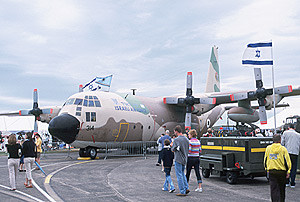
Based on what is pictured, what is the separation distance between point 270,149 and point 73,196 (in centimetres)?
477

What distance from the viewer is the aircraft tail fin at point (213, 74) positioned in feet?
103

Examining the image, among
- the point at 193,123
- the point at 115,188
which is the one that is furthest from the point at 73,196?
the point at 193,123

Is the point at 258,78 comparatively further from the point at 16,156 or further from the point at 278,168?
the point at 16,156

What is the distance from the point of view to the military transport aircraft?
17.5 m

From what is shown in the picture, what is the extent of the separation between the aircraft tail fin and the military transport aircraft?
4.52 meters

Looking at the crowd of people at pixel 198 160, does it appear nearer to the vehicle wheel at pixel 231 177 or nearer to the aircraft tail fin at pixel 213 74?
the vehicle wheel at pixel 231 177

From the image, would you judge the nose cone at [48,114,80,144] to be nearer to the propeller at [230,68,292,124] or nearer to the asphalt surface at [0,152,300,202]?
the asphalt surface at [0,152,300,202]

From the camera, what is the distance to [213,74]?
105 feet

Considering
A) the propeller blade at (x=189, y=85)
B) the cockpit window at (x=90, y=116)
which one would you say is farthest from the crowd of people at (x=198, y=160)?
the propeller blade at (x=189, y=85)

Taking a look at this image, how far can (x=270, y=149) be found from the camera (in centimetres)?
633

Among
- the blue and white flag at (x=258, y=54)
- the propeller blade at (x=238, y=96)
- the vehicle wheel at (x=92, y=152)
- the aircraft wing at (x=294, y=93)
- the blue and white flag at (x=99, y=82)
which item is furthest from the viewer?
the blue and white flag at (x=99, y=82)

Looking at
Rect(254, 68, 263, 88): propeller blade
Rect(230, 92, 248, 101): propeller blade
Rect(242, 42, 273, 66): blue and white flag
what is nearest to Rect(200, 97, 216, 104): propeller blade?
Rect(230, 92, 248, 101): propeller blade

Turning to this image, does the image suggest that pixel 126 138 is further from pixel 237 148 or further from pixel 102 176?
pixel 237 148

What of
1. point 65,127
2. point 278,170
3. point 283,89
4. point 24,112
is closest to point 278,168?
point 278,170
